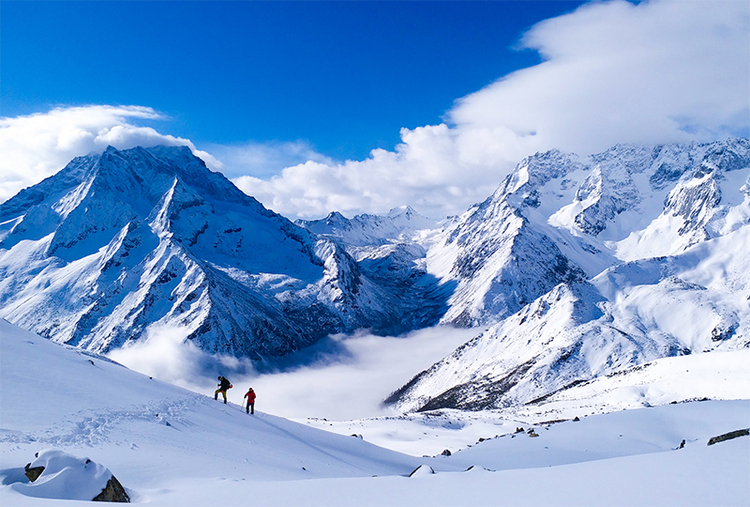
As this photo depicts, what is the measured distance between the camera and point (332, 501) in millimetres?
10383

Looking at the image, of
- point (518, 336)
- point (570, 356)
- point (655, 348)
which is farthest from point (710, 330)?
point (518, 336)

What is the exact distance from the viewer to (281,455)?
67.3ft

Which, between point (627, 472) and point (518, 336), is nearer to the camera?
point (627, 472)

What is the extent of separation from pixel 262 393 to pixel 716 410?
188365mm

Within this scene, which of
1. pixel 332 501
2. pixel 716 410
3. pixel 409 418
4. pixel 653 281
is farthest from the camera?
pixel 653 281

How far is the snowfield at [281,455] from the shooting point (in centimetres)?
1058

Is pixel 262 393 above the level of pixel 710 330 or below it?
below

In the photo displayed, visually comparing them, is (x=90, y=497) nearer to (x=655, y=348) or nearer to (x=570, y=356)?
(x=570, y=356)

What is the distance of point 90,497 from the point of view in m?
10.7

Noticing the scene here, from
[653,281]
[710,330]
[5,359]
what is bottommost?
[5,359]

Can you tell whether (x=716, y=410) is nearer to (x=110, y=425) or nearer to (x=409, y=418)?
(x=409, y=418)

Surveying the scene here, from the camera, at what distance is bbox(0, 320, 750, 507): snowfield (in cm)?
1058

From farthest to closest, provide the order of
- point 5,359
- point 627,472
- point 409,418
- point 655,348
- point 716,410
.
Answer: point 655,348
point 409,418
point 716,410
point 5,359
point 627,472

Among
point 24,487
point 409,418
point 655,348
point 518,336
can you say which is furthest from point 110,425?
point 518,336
